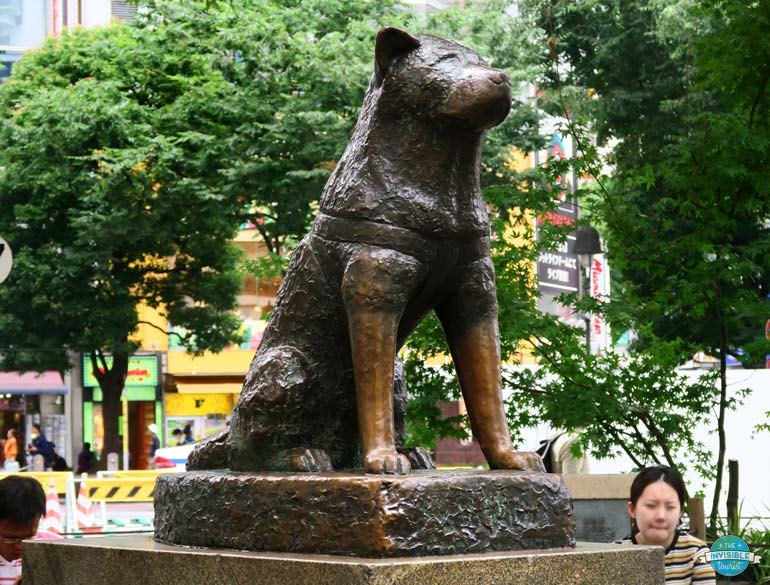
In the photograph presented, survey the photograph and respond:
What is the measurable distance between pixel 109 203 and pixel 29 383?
9.57 m

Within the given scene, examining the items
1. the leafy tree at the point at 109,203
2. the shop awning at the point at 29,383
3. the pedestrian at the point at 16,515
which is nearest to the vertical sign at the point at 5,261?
the pedestrian at the point at 16,515

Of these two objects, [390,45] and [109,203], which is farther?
[109,203]

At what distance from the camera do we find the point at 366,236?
3.30 meters

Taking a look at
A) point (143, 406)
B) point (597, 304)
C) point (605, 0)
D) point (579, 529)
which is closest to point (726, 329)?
point (597, 304)

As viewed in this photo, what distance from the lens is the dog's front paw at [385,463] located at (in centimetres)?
308

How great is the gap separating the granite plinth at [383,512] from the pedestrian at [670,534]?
1.02m

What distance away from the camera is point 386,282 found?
3238mm

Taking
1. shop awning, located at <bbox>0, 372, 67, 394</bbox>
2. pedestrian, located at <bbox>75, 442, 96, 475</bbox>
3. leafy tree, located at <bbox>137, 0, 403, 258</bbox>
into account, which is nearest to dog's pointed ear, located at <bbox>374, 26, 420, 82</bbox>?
leafy tree, located at <bbox>137, 0, 403, 258</bbox>

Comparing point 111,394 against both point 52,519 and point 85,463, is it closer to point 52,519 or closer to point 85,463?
point 85,463

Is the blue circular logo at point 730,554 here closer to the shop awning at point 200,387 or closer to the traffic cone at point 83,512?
the traffic cone at point 83,512

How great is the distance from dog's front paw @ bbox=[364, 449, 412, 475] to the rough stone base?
262 millimetres

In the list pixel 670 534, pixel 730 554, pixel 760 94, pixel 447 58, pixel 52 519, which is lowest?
pixel 52 519

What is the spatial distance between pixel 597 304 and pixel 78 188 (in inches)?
Result: 644

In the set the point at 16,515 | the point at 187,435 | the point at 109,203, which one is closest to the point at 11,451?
→ the point at 109,203
